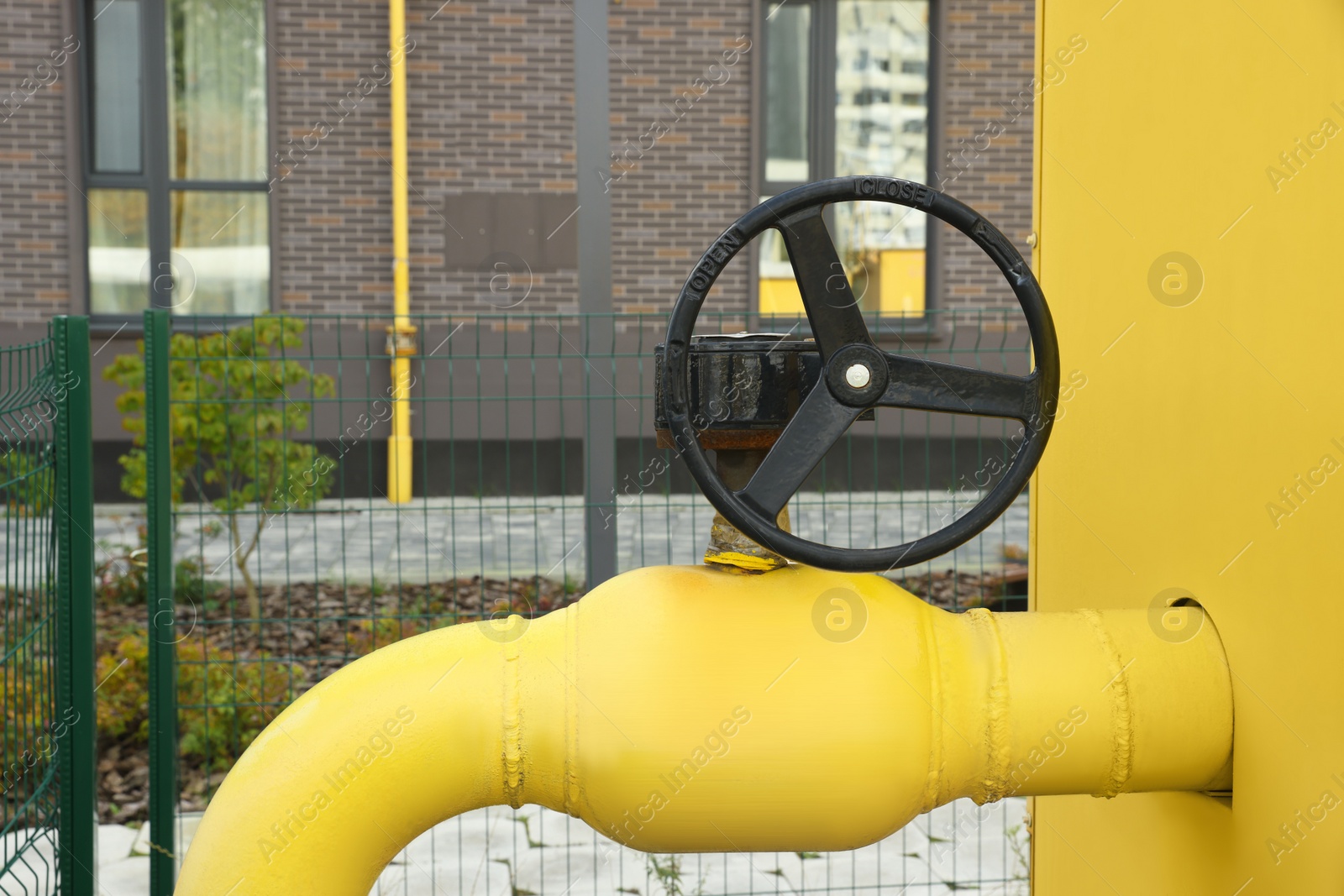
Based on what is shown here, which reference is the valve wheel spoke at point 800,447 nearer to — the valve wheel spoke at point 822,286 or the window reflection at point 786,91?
the valve wheel spoke at point 822,286

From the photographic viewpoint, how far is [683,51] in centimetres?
909

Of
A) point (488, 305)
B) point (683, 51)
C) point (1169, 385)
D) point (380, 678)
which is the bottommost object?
point (380, 678)

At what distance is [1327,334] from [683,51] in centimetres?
856

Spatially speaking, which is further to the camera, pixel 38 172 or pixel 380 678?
pixel 38 172

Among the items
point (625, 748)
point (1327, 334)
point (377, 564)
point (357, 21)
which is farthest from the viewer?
point (357, 21)

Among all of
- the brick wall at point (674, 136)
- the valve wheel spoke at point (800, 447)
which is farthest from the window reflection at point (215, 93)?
the valve wheel spoke at point (800, 447)

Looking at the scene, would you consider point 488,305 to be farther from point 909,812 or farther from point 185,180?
point 909,812

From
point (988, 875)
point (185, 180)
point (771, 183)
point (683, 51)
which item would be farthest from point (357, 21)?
point (988, 875)

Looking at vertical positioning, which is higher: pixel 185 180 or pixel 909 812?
pixel 185 180

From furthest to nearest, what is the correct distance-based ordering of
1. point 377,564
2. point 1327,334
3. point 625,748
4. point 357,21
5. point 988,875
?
point 357,21 → point 377,564 → point 988,875 → point 625,748 → point 1327,334

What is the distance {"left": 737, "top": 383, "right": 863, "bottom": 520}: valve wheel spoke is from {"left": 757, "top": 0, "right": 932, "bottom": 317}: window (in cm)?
834

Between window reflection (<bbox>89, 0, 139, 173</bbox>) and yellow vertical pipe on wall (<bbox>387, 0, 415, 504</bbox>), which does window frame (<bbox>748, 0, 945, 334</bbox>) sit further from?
window reflection (<bbox>89, 0, 139, 173</bbox>)

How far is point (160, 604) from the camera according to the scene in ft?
9.68

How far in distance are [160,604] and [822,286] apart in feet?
7.65
